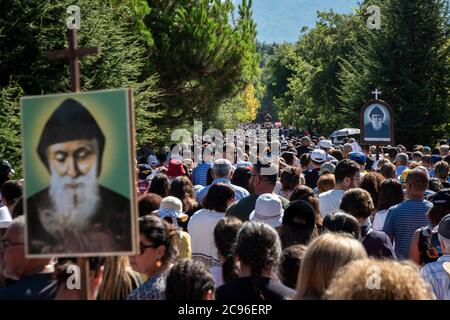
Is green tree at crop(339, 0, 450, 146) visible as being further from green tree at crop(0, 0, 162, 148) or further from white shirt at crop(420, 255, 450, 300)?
white shirt at crop(420, 255, 450, 300)

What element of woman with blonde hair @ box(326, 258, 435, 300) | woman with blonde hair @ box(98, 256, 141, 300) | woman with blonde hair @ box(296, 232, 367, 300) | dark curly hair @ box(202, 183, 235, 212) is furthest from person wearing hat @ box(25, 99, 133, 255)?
dark curly hair @ box(202, 183, 235, 212)

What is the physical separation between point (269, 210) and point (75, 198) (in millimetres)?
2812

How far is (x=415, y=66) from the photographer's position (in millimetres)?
31391

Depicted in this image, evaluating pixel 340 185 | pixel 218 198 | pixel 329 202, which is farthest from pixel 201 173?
pixel 218 198

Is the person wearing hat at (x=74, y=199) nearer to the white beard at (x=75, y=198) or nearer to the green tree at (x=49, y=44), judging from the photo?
the white beard at (x=75, y=198)

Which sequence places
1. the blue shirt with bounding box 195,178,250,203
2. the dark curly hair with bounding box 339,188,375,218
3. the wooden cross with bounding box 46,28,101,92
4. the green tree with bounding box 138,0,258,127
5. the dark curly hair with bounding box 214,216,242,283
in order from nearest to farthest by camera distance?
the wooden cross with bounding box 46,28,101,92 → the dark curly hair with bounding box 214,216,242,283 → the dark curly hair with bounding box 339,188,375,218 → the blue shirt with bounding box 195,178,250,203 → the green tree with bounding box 138,0,258,127

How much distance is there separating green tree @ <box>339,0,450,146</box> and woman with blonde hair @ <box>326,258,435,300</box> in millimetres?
29232

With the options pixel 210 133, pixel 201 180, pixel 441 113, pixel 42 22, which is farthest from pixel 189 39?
pixel 201 180

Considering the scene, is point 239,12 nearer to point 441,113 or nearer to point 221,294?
point 441,113

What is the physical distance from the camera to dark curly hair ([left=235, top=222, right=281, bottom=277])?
13.9 feet

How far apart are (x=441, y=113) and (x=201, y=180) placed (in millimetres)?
22902

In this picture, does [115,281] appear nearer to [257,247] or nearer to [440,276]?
[257,247]

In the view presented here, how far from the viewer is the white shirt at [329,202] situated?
7402 mm
